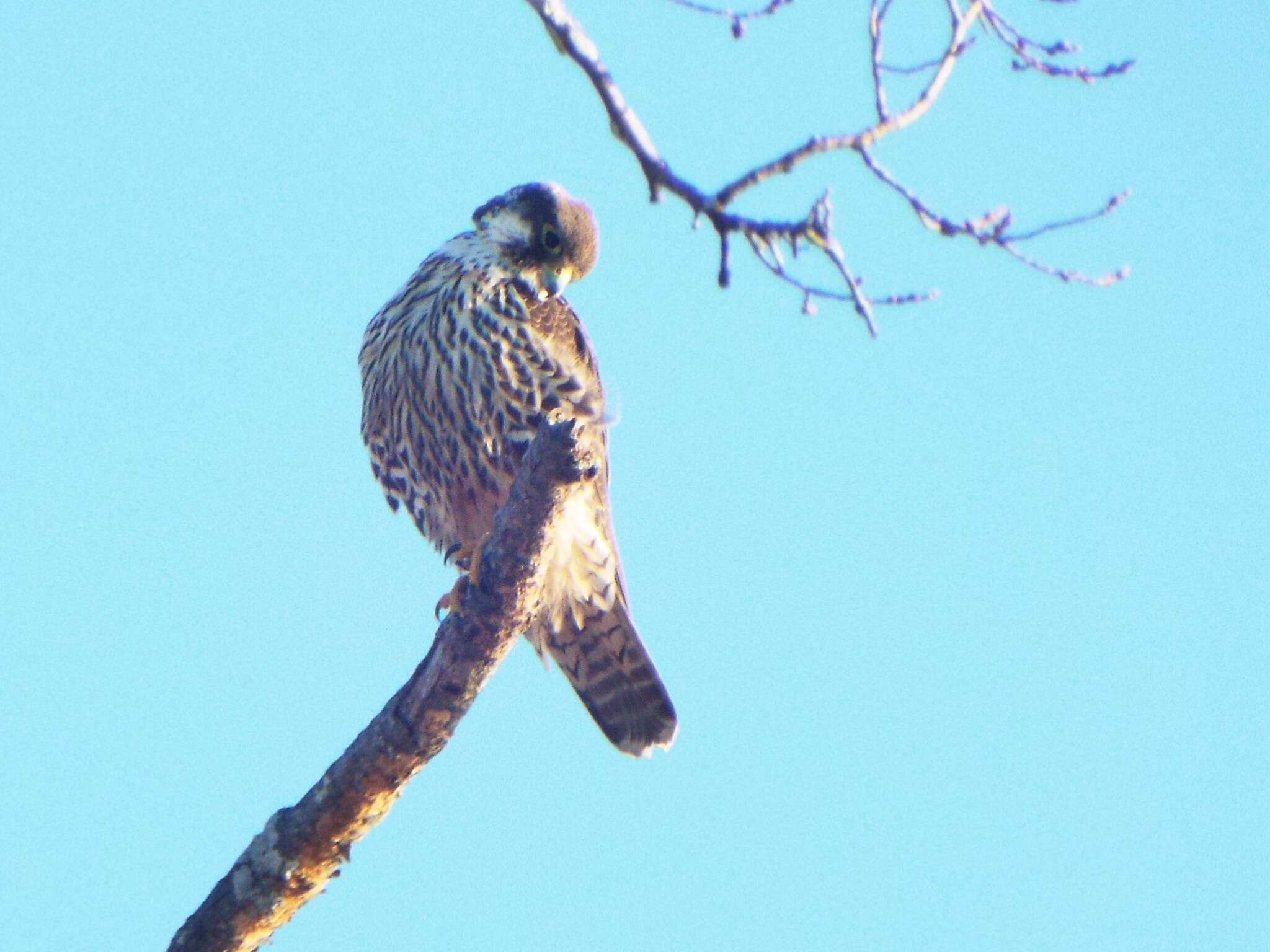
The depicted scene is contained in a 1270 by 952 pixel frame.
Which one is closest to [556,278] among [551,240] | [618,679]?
[551,240]


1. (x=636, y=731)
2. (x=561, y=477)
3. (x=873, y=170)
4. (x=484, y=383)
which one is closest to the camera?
(x=873, y=170)

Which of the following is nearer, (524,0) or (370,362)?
(524,0)

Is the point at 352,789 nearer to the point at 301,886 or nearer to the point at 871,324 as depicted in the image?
the point at 301,886

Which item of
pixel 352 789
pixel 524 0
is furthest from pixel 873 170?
pixel 352 789

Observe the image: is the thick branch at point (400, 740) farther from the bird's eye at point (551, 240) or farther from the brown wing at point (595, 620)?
the bird's eye at point (551, 240)

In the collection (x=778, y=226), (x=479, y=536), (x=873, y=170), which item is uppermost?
(x=479, y=536)

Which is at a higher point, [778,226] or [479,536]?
[479,536]
